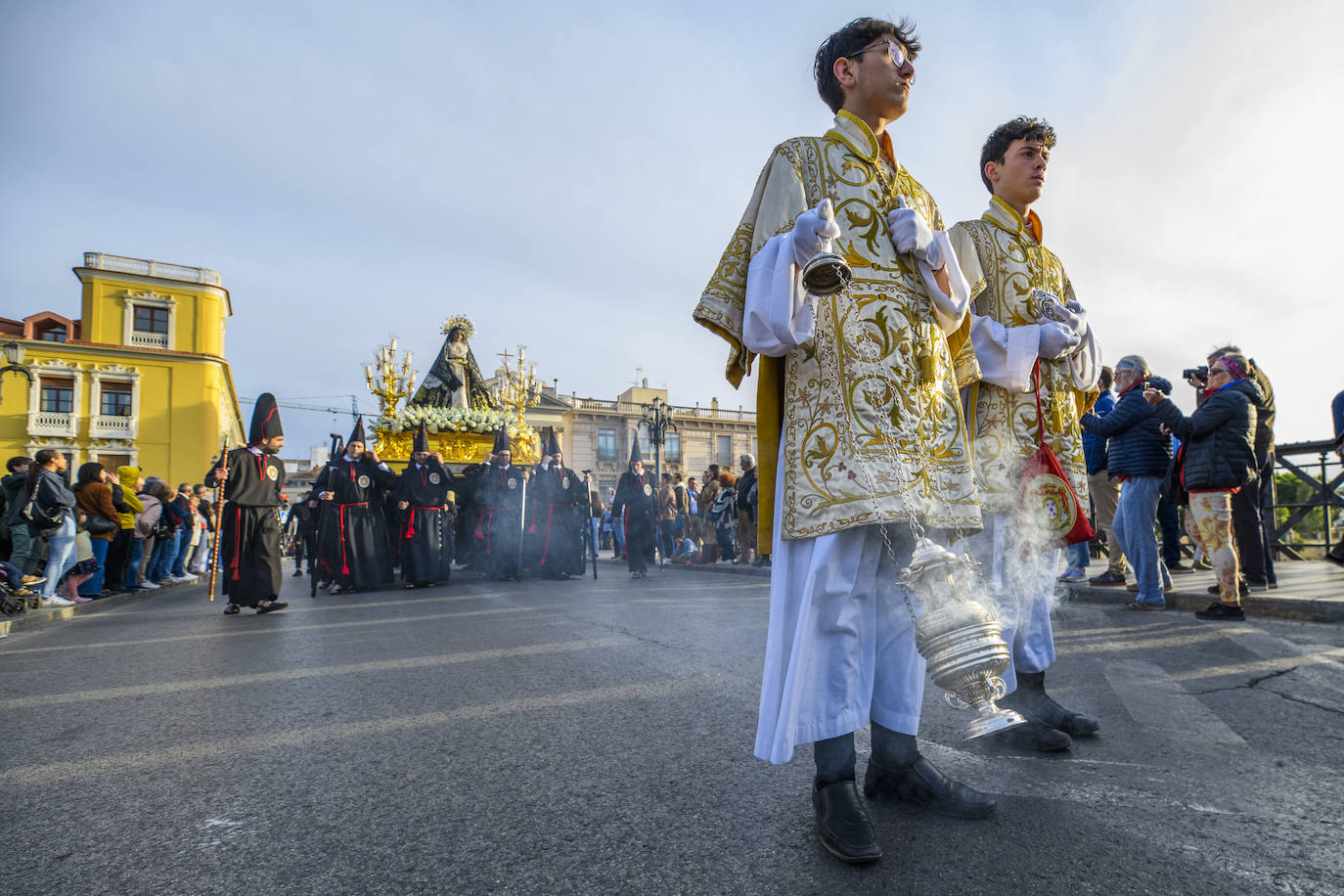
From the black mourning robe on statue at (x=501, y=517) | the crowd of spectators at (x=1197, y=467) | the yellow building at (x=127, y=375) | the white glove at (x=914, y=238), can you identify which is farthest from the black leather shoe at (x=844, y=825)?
the yellow building at (x=127, y=375)

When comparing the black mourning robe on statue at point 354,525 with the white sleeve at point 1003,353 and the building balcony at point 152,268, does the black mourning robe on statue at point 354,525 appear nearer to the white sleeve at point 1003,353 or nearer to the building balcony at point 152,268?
the white sleeve at point 1003,353

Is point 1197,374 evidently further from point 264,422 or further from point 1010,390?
point 264,422

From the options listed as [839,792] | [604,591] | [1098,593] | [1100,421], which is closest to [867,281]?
[839,792]

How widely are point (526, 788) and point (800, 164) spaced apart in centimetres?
202

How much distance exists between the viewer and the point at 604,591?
934 centimetres

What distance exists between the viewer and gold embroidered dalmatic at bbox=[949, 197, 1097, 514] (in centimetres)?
295

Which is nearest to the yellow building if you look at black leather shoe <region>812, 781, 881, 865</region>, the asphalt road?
the asphalt road

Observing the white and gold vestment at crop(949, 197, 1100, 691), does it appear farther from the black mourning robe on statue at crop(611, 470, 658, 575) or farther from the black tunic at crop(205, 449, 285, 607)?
the black mourning robe on statue at crop(611, 470, 658, 575)

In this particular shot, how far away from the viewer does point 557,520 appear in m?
12.7

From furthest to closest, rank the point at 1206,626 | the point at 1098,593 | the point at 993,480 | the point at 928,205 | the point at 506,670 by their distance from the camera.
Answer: the point at 1098,593, the point at 1206,626, the point at 506,670, the point at 993,480, the point at 928,205

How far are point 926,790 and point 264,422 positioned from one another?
338 inches

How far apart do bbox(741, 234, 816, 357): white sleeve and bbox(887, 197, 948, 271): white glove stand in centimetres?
39

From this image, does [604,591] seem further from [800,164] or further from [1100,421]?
[800,164]

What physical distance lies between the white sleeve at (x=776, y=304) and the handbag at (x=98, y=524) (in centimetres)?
1075
